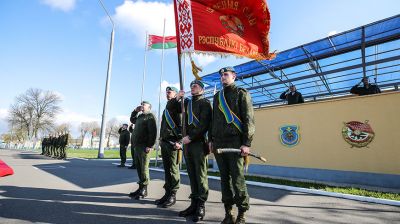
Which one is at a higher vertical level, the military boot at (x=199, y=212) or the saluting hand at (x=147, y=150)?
the saluting hand at (x=147, y=150)

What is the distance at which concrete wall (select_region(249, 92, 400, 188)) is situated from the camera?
7.41 meters

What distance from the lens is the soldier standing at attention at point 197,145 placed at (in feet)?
14.3

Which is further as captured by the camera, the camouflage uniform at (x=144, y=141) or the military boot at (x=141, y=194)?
the camouflage uniform at (x=144, y=141)

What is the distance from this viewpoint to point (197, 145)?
4477 millimetres

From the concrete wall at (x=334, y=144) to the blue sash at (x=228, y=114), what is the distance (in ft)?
18.6

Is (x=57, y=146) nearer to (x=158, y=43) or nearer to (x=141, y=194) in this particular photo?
(x=158, y=43)

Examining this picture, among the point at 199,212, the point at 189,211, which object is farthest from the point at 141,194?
the point at 199,212

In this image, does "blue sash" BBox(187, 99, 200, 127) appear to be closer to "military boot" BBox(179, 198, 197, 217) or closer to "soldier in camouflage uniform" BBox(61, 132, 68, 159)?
"military boot" BBox(179, 198, 197, 217)

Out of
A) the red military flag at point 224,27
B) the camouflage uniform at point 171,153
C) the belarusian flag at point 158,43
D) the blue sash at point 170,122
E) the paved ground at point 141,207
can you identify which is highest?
the belarusian flag at point 158,43

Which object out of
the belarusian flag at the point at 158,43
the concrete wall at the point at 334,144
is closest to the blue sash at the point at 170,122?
the concrete wall at the point at 334,144

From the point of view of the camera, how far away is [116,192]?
6.22 m

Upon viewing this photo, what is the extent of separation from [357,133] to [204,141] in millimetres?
5709

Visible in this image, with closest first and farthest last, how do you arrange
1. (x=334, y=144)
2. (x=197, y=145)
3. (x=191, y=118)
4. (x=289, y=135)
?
(x=197, y=145) < (x=191, y=118) < (x=334, y=144) < (x=289, y=135)

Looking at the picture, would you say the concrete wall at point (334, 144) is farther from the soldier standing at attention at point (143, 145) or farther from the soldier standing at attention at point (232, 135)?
the soldier standing at attention at point (143, 145)
